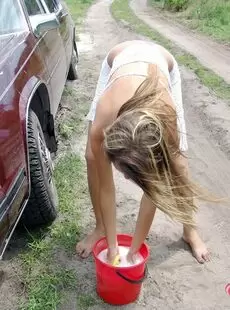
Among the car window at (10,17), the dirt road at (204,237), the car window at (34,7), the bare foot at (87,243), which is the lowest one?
the dirt road at (204,237)

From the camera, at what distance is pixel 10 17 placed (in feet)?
10.7

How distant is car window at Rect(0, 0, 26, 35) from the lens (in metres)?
3.15

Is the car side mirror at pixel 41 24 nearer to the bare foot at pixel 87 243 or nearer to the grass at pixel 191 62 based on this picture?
the bare foot at pixel 87 243

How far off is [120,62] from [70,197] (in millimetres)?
1257

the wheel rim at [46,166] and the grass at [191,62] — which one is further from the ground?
the wheel rim at [46,166]

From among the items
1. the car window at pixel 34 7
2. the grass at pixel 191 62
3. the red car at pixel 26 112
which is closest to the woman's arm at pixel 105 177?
the red car at pixel 26 112

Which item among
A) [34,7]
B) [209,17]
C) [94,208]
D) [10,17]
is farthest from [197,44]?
[94,208]

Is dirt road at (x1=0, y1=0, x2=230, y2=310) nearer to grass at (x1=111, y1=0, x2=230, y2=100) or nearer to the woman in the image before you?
the woman

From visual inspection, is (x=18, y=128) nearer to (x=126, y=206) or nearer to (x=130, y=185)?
(x=126, y=206)

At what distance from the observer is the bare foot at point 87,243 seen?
2.79m

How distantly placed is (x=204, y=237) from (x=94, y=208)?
2.46 ft

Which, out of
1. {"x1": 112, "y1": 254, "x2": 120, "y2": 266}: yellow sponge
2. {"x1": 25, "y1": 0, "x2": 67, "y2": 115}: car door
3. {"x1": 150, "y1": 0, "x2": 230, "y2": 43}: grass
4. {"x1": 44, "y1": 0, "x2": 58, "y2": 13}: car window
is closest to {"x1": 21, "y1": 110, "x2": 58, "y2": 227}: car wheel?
{"x1": 112, "y1": 254, "x2": 120, "y2": 266}: yellow sponge

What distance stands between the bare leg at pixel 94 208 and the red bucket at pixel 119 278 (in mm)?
346

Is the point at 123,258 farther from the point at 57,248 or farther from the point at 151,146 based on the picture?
the point at 151,146
